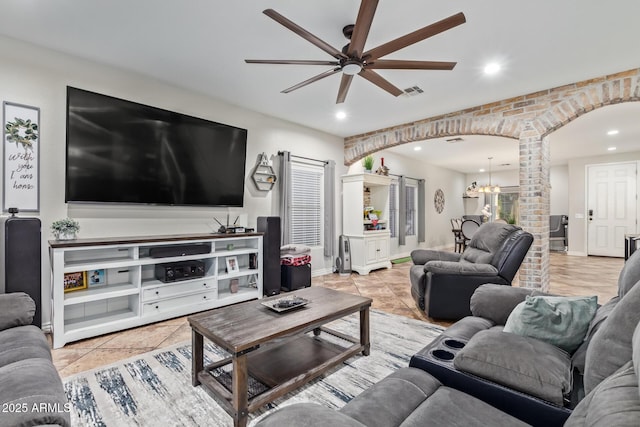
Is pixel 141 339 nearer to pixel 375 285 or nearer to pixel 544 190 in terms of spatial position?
pixel 375 285

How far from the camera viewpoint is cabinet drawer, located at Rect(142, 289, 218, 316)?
10.3ft

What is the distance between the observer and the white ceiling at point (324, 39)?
2305mm

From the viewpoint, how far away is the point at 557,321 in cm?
137

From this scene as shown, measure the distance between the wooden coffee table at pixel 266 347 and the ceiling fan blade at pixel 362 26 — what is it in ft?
6.26

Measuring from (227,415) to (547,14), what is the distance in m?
3.61

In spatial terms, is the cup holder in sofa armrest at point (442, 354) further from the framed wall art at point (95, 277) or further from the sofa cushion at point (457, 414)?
the framed wall art at point (95, 277)

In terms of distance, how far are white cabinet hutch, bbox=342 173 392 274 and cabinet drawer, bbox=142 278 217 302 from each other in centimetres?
291

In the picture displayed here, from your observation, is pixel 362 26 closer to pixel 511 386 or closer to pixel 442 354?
pixel 442 354

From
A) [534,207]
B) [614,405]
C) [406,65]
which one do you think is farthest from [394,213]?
[614,405]

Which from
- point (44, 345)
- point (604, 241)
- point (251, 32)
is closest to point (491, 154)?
point (604, 241)

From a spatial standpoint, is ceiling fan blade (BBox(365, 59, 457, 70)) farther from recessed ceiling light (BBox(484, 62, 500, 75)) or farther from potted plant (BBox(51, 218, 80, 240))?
potted plant (BBox(51, 218, 80, 240))

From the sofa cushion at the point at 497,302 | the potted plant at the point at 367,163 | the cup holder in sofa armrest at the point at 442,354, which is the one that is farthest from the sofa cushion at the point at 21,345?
the potted plant at the point at 367,163

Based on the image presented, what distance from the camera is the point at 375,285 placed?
482 cm

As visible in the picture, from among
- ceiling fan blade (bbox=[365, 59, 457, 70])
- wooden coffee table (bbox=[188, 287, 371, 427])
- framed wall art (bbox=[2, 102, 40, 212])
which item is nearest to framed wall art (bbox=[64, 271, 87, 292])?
framed wall art (bbox=[2, 102, 40, 212])
